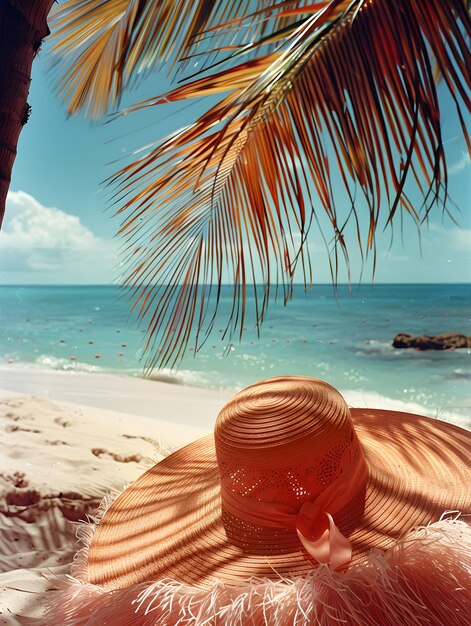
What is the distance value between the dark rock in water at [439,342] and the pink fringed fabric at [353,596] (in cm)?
395

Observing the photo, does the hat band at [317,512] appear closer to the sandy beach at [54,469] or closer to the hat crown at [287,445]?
the hat crown at [287,445]

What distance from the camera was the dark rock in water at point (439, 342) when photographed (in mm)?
4215

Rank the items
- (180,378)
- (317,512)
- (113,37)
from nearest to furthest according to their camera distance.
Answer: (317,512) < (113,37) < (180,378)

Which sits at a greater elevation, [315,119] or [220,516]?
[315,119]

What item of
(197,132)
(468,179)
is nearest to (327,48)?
(197,132)

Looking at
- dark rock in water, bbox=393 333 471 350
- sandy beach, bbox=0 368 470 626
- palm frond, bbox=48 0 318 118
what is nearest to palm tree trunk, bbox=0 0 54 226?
palm frond, bbox=48 0 318 118

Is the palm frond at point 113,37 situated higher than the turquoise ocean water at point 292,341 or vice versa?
the palm frond at point 113,37

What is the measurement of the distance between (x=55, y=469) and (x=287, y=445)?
1.02 meters

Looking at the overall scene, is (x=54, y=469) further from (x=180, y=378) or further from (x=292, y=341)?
(x=292, y=341)

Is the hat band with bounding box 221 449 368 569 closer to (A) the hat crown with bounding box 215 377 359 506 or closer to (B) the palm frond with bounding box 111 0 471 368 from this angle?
(A) the hat crown with bounding box 215 377 359 506

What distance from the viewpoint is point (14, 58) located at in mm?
721

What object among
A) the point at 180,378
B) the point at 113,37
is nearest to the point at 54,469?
the point at 113,37

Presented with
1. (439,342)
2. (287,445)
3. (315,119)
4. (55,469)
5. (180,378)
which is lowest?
(180,378)

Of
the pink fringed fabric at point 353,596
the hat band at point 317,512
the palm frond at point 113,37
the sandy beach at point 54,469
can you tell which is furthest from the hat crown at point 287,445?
the palm frond at point 113,37
